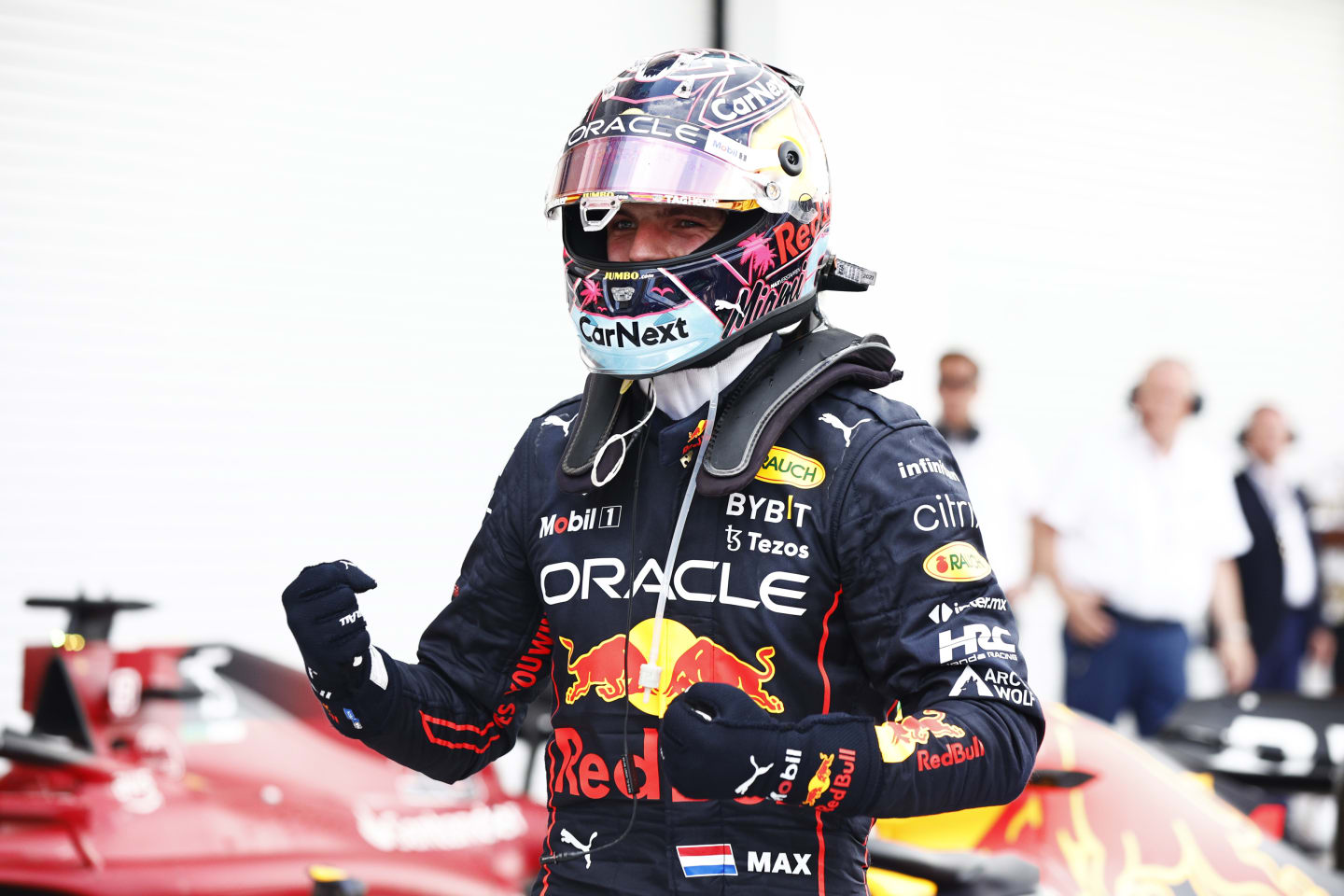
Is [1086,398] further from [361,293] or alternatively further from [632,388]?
[632,388]

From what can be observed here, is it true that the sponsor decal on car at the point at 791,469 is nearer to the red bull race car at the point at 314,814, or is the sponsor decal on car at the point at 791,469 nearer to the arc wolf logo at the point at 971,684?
the arc wolf logo at the point at 971,684

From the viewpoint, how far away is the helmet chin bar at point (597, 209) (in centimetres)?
183

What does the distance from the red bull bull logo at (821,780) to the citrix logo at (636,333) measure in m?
0.59

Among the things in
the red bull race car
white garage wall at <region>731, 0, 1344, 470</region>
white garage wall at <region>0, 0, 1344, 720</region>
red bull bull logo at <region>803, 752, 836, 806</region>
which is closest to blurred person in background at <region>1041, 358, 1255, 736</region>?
white garage wall at <region>0, 0, 1344, 720</region>

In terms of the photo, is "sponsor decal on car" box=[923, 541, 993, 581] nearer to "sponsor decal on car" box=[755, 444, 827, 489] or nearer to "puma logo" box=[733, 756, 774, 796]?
"sponsor decal on car" box=[755, 444, 827, 489]

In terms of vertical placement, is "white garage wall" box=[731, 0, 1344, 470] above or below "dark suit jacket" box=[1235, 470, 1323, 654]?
above

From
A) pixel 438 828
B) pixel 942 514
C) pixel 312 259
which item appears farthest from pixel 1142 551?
pixel 942 514

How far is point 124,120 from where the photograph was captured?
6.62 m

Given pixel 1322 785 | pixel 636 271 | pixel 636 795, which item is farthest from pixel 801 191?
pixel 1322 785

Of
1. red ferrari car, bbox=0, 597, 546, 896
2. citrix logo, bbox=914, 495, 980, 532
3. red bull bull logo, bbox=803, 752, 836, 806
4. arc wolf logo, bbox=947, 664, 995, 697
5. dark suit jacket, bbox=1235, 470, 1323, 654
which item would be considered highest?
citrix logo, bbox=914, 495, 980, 532

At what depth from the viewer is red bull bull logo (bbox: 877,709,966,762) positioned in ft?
4.88

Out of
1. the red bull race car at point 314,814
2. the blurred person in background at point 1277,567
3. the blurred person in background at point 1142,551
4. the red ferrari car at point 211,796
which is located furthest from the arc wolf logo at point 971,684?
the blurred person in background at point 1277,567

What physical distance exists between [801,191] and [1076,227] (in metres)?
8.13

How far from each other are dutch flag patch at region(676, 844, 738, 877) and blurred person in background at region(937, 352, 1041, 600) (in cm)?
468
